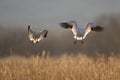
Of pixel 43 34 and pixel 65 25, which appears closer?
pixel 43 34

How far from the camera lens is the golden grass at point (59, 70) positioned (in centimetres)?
643

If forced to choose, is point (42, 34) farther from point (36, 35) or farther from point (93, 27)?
point (93, 27)

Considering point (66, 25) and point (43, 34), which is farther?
point (66, 25)

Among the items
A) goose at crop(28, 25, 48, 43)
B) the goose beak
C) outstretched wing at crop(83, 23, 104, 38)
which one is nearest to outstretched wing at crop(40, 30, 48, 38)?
goose at crop(28, 25, 48, 43)

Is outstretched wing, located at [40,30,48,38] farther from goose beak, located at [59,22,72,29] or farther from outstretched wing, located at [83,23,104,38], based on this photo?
outstretched wing, located at [83,23,104,38]

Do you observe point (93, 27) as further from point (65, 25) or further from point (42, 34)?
point (42, 34)

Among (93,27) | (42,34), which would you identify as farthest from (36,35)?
(93,27)

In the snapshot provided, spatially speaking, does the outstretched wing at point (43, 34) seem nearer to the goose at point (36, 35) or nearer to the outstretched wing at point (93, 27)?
the goose at point (36, 35)

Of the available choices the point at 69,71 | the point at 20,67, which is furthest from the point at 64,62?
the point at 20,67

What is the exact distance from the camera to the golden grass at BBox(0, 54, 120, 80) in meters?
6.43

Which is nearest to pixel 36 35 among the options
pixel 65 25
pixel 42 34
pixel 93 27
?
pixel 42 34

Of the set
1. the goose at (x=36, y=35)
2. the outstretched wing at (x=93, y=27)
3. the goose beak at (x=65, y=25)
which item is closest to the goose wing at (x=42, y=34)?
the goose at (x=36, y=35)

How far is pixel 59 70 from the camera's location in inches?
263

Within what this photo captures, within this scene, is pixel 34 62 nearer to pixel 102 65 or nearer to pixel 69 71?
pixel 69 71
